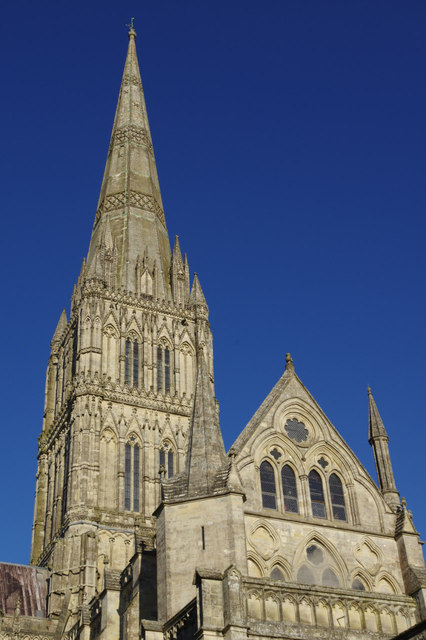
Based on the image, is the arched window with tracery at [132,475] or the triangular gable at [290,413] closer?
the triangular gable at [290,413]

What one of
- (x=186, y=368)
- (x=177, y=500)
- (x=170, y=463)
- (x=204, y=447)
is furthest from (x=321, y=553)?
(x=186, y=368)

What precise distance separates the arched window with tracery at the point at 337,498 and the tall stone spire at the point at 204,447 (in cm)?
375

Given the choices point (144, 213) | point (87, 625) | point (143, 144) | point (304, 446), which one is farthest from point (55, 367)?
point (304, 446)

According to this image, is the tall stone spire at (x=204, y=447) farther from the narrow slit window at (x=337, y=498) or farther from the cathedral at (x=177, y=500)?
the narrow slit window at (x=337, y=498)

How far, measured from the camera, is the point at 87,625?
3203 cm

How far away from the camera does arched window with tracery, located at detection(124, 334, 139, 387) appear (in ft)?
163

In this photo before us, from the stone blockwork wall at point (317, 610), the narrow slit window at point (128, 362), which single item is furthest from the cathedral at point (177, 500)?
the narrow slit window at point (128, 362)

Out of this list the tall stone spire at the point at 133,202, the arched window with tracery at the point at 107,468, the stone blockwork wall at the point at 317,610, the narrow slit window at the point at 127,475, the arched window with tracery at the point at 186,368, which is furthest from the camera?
the tall stone spire at the point at 133,202

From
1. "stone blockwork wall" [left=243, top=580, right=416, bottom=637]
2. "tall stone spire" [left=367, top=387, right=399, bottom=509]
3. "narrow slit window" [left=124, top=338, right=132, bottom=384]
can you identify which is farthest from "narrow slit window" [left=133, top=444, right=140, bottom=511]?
"stone blockwork wall" [left=243, top=580, right=416, bottom=637]

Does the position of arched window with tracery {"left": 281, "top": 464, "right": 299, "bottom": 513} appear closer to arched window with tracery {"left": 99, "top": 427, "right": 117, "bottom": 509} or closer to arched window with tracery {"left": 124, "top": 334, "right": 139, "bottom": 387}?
arched window with tracery {"left": 99, "top": 427, "right": 117, "bottom": 509}

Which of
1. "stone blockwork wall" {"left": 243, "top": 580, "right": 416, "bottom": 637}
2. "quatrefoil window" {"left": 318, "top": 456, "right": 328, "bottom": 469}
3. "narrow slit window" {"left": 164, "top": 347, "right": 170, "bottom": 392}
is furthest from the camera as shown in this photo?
"narrow slit window" {"left": 164, "top": 347, "right": 170, "bottom": 392}

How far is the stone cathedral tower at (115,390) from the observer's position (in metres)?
43.4

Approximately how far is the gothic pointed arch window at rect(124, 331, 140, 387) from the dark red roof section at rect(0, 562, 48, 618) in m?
10.7

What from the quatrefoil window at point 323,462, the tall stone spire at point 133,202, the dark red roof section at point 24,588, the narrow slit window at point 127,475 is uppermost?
the tall stone spire at point 133,202
